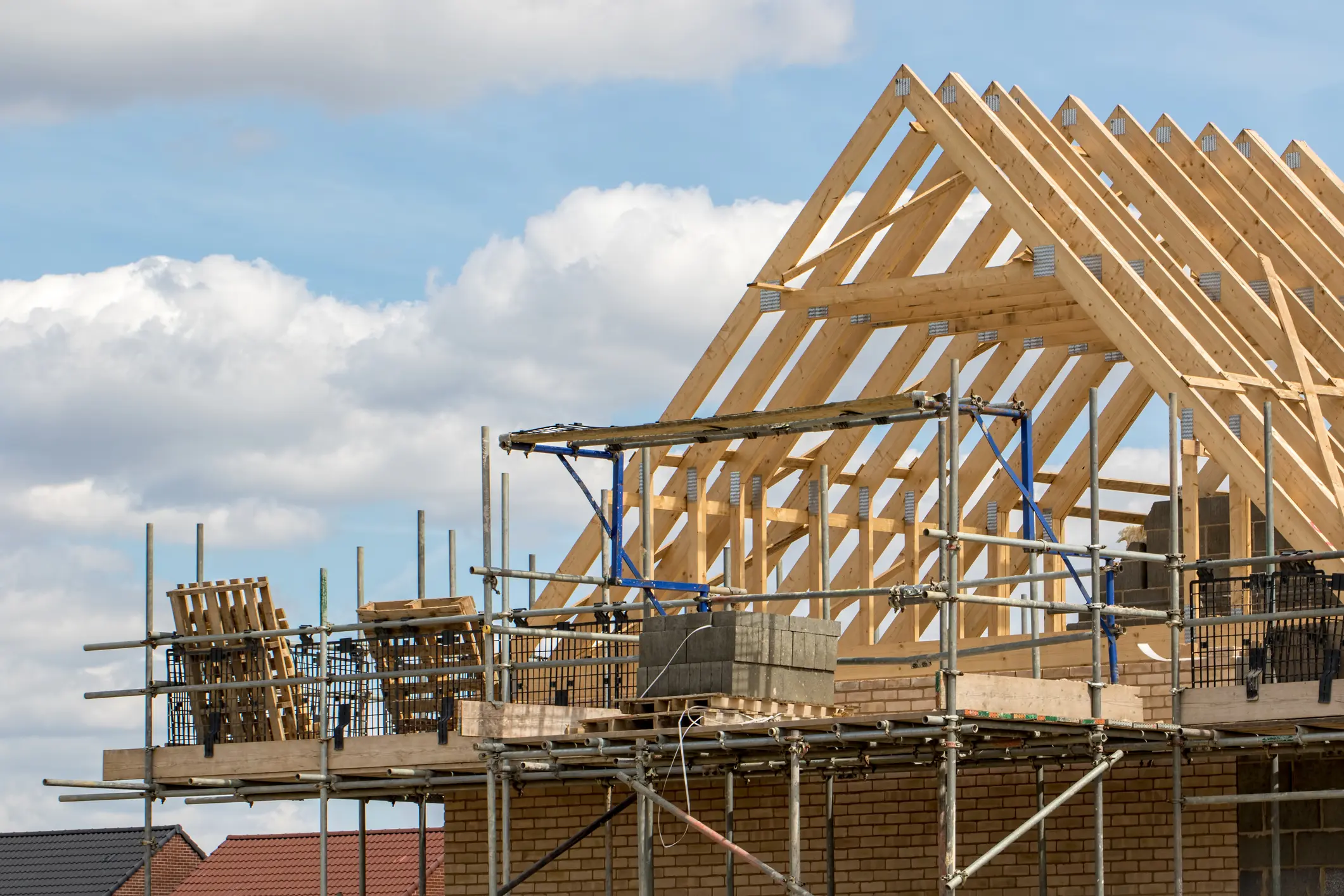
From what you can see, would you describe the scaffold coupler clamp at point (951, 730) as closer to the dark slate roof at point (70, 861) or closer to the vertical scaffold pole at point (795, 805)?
the vertical scaffold pole at point (795, 805)

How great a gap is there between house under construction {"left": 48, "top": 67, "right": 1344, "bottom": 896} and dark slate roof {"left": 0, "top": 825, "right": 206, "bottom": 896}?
1651 cm

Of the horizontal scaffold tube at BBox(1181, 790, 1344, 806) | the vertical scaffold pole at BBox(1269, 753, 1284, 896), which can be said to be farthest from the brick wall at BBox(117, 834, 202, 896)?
the horizontal scaffold tube at BBox(1181, 790, 1344, 806)

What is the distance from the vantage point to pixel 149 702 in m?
18.7

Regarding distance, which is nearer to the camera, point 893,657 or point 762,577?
point 893,657

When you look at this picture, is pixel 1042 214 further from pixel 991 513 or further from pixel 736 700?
pixel 736 700

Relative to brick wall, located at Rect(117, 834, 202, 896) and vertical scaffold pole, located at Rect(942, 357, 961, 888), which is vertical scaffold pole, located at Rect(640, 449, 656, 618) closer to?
vertical scaffold pole, located at Rect(942, 357, 961, 888)

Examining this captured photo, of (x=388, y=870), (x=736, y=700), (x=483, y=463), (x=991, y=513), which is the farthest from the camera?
(x=388, y=870)

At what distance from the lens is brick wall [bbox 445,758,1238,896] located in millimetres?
15586

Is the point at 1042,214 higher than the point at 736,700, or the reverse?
the point at 1042,214

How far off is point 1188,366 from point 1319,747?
11.4ft

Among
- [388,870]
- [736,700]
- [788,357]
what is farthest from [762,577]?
[388,870]

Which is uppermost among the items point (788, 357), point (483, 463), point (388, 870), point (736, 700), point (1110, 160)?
point (1110, 160)

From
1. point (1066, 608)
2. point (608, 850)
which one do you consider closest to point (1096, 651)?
point (1066, 608)

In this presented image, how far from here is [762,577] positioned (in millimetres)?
20797
